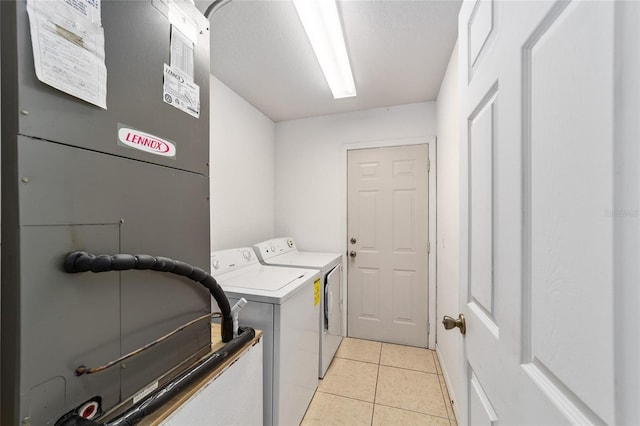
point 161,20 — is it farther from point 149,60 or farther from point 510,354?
point 510,354

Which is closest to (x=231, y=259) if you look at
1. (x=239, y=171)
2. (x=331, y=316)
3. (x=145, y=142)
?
(x=239, y=171)

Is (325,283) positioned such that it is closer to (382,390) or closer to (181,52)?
(382,390)

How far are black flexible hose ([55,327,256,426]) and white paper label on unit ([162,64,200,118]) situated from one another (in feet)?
2.73

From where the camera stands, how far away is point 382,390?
1983 millimetres

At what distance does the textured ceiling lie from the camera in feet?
4.72

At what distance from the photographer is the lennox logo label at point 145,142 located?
65 centimetres

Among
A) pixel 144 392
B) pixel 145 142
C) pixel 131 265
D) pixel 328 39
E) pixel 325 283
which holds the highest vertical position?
pixel 328 39

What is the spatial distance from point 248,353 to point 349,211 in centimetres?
202

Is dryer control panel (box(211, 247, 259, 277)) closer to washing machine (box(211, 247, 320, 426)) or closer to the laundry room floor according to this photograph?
washing machine (box(211, 247, 320, 426))

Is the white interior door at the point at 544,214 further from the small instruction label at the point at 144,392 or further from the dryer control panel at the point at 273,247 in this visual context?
the dryer control panel at the point at 273,247

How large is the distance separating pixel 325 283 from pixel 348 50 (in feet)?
6.08

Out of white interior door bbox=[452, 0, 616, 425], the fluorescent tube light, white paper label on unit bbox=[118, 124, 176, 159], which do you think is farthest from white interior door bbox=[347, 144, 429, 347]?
white paper label on unit bbox=[118, 124, 176, 159]

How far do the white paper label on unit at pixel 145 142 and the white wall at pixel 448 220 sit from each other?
1746mm

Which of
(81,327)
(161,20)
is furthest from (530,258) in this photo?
(161,20)
